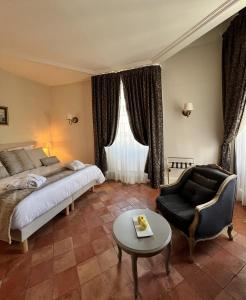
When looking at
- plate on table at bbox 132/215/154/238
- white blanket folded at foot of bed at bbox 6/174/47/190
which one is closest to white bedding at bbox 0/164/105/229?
white blanket folded at foot of bed at bbox 6/174/47/190

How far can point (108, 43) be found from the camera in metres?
2.79

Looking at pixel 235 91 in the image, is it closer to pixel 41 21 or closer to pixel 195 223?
pixel 195 223

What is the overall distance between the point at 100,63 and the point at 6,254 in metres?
3.51

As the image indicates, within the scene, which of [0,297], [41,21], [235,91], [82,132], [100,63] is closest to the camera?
[0,297]

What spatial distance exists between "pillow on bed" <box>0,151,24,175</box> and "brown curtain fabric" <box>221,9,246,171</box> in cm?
379

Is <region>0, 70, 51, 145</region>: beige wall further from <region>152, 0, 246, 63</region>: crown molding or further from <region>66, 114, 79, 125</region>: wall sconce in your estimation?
<region>152, 0, 246, 63</region>: crown molding

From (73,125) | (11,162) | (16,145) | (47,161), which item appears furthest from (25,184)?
(73,125)

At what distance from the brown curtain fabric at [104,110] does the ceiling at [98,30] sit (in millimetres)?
414

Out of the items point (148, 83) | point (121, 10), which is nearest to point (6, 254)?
point (121, 10)

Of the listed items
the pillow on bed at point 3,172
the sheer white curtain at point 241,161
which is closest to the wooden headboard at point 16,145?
the pillow on bed at point 3,172

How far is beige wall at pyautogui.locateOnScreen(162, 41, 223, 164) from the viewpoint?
10.9ft

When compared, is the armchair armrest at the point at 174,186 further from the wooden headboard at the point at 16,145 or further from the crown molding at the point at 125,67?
the wooden headboard at the point at 16,145

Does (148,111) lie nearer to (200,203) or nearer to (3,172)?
(200,203)

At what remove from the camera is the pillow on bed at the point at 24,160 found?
336 cm
